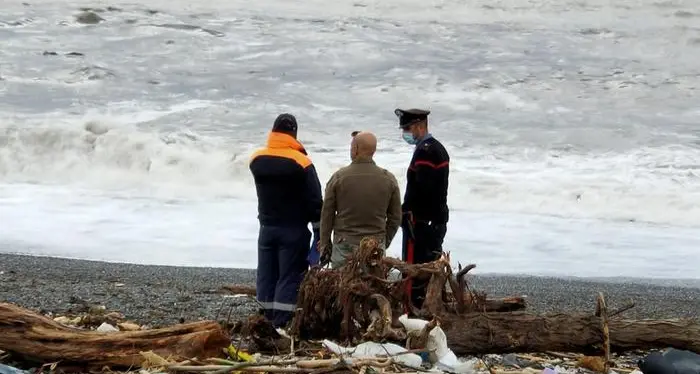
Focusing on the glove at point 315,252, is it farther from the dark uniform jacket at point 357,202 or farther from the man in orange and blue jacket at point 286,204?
the dark uniform jacket at point 357,202

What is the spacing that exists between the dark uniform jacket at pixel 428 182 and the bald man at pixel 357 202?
0.44 metres

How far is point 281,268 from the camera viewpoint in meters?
7.25

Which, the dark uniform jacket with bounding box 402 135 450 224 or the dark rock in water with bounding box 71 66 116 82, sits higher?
the dark rock in water with bounding box 71 66 116 82

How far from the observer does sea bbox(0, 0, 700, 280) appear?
1474 cm

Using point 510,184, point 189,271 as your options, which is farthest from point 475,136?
point 189,271

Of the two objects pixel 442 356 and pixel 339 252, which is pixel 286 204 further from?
pixel 442 356

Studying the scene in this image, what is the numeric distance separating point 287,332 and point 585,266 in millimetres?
7789

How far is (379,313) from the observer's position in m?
5.64

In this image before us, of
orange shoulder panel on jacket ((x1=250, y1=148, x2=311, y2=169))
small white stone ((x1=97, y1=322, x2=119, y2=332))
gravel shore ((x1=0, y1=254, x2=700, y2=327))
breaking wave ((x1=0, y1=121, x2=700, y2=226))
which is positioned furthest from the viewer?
breaking wave ((x1=0, y1=121, x2=700, y2=226))

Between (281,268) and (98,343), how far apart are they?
7.51ft

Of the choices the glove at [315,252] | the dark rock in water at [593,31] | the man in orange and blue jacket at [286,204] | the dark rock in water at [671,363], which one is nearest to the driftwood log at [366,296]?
the dark rock in water at [671,363]

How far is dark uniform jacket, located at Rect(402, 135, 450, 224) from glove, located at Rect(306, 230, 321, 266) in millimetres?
638

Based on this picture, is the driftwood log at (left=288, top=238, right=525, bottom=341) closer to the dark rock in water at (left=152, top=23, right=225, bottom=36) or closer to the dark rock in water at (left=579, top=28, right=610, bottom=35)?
the dark rock in water at (left=152, top=23, right=225, bottom=36)

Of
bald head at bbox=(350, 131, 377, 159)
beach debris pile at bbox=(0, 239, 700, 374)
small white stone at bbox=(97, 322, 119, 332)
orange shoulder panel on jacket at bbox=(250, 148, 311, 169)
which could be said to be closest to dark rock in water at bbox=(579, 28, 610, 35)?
orange shoulder panel on jacket at bbox=(250, 148, 311, 169)
